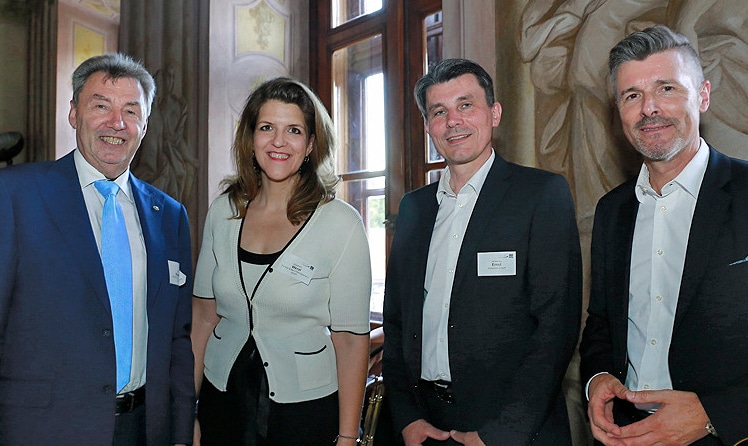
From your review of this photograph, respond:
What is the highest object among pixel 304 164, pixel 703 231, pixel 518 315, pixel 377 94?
pixel 377 94

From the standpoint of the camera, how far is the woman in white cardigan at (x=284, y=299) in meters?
1.76

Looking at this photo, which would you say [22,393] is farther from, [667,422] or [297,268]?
[667,422]

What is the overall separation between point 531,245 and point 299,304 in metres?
0.74

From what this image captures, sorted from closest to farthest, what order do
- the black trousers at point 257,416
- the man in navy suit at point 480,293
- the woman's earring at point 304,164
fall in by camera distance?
1. the man in navy suit at point 480,293
2. the black trousers at point 257,416
3. the woman's earring at point 304,164

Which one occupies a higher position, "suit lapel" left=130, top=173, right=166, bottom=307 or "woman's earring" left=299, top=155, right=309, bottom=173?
"woman's earring" left=299, top=155, right=309, bottom=173

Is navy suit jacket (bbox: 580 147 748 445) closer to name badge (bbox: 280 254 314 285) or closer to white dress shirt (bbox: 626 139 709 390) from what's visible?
white dress shirt (bbox: 626 139 709 390)

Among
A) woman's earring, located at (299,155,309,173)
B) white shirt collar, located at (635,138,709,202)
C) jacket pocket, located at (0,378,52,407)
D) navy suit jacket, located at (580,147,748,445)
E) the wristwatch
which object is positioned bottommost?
the wristwatch

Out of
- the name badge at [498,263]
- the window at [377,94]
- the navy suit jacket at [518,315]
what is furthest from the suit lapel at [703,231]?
the window at [377,94]

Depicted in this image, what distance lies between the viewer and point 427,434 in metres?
1.62

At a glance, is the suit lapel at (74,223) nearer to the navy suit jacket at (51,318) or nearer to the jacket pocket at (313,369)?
the navy suit jacket at (51,318)

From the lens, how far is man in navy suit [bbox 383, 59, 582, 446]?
150 centimetres

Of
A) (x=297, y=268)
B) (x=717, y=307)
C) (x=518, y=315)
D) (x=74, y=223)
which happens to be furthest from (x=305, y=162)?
(x=717, y=307)

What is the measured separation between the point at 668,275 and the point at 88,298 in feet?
4.98

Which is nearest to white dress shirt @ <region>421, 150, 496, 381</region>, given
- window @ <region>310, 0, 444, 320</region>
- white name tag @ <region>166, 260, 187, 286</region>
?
white name tag @ <region>166, 260, 187, 286</region>
